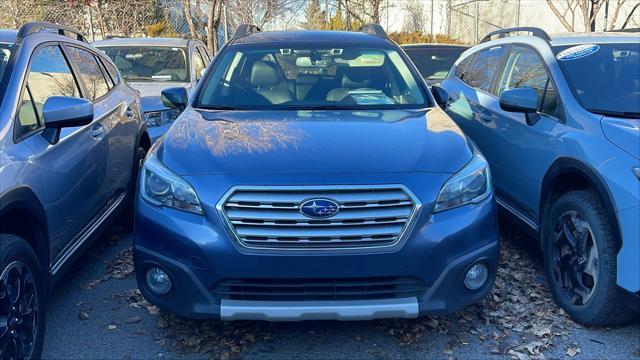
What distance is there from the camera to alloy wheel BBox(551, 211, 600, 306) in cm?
352

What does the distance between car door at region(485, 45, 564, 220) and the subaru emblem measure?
68.8 inches

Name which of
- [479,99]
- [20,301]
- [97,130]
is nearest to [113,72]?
[97,130]

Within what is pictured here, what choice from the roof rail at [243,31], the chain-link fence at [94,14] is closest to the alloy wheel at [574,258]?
the roof rail at [243,31]

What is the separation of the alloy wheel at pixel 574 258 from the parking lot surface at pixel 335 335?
17cm

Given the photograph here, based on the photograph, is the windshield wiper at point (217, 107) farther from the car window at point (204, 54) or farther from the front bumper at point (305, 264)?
the car window at point (204, 54)

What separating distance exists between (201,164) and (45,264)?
1.00m

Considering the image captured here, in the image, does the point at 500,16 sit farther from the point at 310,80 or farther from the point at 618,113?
the point at 618,113

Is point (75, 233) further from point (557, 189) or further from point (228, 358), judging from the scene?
point (557, 189)

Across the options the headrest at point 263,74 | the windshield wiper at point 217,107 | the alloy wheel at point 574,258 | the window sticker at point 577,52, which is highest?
the window sticker at point 577,52

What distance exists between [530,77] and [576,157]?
1.24 meters

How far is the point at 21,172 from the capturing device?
3076 millimetres

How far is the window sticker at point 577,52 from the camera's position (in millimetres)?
4324

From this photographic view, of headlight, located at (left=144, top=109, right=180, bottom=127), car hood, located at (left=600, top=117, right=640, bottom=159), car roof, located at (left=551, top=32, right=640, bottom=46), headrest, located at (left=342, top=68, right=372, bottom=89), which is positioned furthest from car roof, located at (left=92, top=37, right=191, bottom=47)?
car hood, located at (left=600, top=117, right=640, bottom=159)

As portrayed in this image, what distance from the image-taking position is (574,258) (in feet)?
12.1
